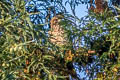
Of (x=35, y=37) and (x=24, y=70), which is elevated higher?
(x=35, y=37)

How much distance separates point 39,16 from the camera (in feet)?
15.5

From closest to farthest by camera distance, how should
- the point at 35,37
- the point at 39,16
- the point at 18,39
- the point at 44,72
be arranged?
the point at 18,39, the point at 35,37, the point at 44,72, the point at 39,16

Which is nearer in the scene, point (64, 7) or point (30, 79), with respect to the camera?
point (30, 79)

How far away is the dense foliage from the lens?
3.54m

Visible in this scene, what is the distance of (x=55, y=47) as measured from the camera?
396cm

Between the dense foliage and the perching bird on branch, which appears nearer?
the dense foliage

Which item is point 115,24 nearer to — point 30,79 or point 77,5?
point 30,79

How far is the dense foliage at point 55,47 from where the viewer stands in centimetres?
354

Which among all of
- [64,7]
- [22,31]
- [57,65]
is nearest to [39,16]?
[64,7]

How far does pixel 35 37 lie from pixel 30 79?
17.9 inches

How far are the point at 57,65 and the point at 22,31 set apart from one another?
79 cm

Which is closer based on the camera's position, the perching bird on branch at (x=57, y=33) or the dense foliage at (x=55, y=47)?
the dense foliage at (x=55, y=47)

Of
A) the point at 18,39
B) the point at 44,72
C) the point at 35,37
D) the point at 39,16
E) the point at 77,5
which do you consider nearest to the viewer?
the point at 18,39

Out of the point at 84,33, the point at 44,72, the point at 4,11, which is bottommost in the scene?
the point at 44,72
